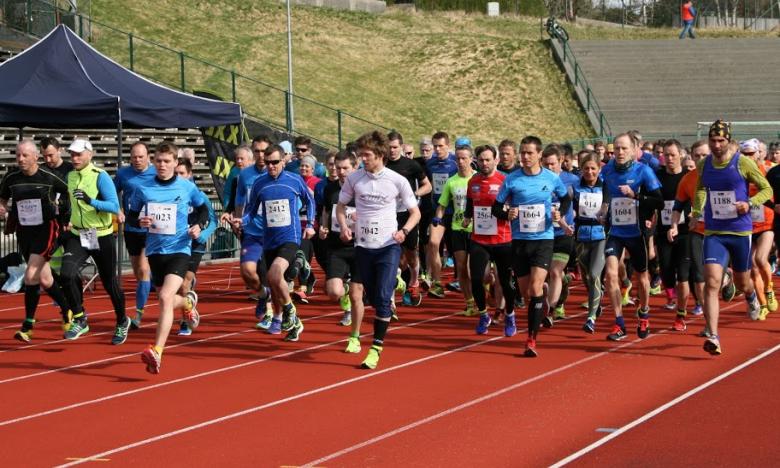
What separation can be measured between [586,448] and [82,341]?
7.15m

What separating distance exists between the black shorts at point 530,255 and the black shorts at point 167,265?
3.07 metres

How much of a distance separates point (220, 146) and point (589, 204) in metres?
8.67

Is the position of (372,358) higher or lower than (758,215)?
lower

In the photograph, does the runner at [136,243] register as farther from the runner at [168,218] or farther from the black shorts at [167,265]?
the black shorts at [167,265]

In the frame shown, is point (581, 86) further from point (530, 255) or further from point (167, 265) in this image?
point (167, 265)

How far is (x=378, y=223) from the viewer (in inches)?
Result: 461

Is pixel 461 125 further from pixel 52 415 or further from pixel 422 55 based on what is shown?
pixel 52 415

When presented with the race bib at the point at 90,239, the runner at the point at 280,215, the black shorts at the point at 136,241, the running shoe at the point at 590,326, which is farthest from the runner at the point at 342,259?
the running shoe at the point at 590,326

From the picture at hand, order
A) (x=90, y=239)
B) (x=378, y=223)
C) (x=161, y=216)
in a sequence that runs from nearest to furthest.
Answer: (x=378, y=223), (x=161, y=216), (x=90, y=239)

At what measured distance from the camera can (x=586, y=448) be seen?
26.7 feet

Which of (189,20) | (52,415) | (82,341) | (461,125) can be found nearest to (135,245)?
(82,341)

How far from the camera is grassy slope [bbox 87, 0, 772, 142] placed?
4422cm

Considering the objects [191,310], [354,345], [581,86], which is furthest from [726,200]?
[581,86]

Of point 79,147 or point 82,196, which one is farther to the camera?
point 79,147
